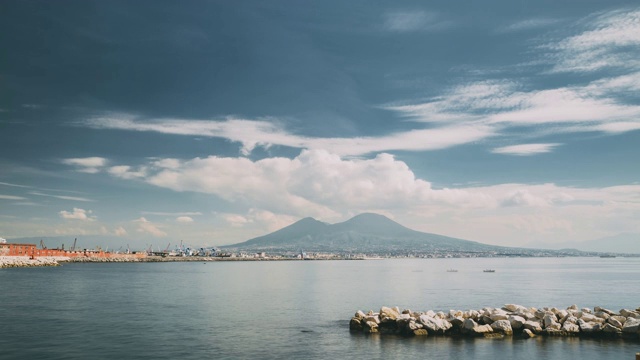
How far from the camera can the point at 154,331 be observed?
38812mm

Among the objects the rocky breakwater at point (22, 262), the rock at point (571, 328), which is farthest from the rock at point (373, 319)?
the rocky breakwater at point (22, 262)

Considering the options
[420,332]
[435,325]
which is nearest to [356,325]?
[420,332]

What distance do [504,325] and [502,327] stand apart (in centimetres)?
25

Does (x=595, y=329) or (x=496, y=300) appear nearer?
(x=595, y=329)

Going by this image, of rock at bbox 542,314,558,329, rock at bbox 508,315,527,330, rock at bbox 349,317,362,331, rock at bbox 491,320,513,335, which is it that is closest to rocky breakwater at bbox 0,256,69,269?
rock at bbox 349,317,362,331

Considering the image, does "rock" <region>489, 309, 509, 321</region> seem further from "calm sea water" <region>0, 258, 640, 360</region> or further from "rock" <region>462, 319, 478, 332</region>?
"calm sea water" <region>0, 258, 640, 360</region>

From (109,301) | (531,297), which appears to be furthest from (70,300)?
(531,297)

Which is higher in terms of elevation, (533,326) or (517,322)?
(517,322)

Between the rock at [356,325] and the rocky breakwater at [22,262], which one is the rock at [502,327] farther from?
the rocky breakwater at [22,262]

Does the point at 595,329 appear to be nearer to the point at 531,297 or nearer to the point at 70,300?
the point at 531,297

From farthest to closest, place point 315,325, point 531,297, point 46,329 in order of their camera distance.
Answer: point 531,297, point 315,325, point 46,329

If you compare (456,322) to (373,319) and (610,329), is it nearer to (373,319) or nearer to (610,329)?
(373,319)

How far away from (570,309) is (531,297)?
2829cm

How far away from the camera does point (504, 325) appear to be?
36844mm
